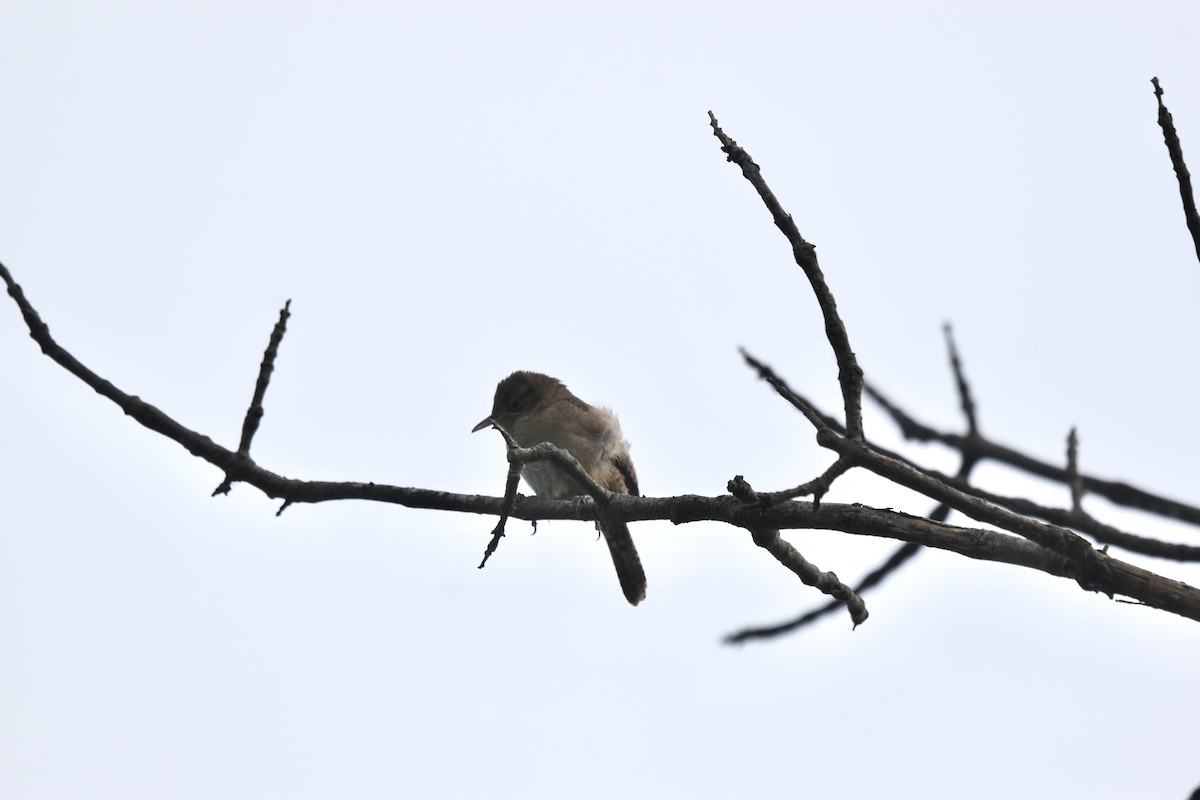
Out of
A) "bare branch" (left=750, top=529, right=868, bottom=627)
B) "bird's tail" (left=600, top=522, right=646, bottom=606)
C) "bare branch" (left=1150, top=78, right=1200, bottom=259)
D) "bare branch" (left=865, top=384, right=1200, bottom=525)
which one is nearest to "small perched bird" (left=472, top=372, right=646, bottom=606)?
"bird's tail" (left=600, top=522, right=646, bottom=606)

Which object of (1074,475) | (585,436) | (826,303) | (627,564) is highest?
(585,436)

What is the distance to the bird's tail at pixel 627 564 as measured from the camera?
8.80m

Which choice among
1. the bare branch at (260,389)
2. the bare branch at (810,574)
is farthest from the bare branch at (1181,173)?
the bare branch at (260,389)

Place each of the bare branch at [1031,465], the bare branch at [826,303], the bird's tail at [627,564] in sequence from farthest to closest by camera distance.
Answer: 1. the bird's tail at [627,564]
2. the bare branch at [826,303]
3. the bare branch at [1031,465]

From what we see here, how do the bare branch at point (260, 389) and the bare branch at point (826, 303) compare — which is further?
the bare branch at point (260, 389)

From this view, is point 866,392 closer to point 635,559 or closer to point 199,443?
point 199,443

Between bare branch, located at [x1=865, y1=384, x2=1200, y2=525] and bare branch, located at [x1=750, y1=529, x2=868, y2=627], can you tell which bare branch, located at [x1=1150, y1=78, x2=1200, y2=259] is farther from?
bare branch, located at [x1=750, y1=529, x2=868, y2=627]

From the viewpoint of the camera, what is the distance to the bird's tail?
8797mm

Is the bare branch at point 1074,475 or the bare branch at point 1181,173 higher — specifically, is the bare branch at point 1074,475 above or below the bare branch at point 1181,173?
below

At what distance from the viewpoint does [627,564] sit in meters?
8.87

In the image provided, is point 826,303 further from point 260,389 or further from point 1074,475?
point 260,389

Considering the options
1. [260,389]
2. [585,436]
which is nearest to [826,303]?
[260,389]

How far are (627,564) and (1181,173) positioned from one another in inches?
237

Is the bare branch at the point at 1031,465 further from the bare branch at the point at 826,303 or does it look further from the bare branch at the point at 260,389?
the bare branch at the point at 260,389
